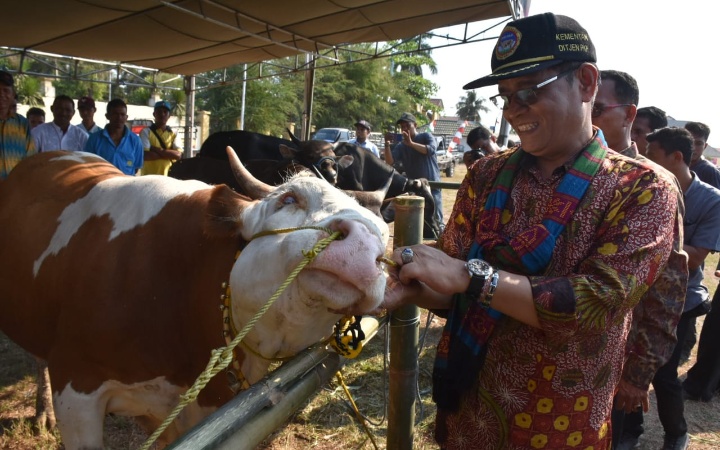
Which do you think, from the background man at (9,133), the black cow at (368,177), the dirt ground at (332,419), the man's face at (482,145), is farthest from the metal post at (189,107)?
the dirt ground at (332,419)

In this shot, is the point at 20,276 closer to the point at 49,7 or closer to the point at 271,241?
the point at 271,241

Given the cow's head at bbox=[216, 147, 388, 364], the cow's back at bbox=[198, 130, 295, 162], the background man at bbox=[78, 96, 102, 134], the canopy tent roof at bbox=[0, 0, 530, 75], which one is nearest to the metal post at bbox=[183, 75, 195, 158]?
the canopy tent roof at bbox=[0, 0, 530, 75]

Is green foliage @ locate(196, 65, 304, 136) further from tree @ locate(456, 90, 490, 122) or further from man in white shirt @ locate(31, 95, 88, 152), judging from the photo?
tree @ locate(456, 90, 490, 122)

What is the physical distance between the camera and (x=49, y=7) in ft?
18.2

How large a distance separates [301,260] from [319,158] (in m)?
→ 3.84

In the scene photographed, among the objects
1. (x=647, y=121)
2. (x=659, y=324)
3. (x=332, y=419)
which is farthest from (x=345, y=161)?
(x=659, y=324)

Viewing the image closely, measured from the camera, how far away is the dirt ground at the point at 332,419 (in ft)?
10.4

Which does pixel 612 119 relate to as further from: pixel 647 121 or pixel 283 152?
pixel 283 152

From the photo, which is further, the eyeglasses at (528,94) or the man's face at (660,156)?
the man's face at (660,156)

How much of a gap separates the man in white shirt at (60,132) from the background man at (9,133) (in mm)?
695

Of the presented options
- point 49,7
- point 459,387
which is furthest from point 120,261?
point 49,7

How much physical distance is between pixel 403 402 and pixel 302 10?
18.5 feet

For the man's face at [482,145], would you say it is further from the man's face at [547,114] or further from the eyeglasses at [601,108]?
the man's face at [547,114]

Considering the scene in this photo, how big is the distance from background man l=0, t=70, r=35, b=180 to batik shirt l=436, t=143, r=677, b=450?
469 centimetres
